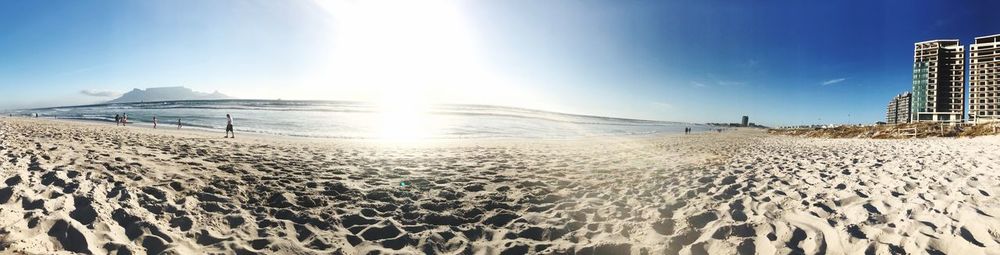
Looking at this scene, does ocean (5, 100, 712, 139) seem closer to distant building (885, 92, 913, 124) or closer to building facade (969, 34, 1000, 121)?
building facade (969, 34, 1000, 121)

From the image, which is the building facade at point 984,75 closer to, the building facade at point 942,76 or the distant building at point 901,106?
the building facade at point 942,76

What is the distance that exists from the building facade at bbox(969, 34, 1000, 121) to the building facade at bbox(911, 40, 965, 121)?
3.18 metres

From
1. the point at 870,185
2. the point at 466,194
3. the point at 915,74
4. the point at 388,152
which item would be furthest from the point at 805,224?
the point at 915,74

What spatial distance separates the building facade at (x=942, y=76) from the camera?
105625 millimetres

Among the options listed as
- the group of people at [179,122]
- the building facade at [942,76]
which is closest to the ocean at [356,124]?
the group of people at [179,122]

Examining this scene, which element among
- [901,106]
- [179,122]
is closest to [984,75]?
[901,106]

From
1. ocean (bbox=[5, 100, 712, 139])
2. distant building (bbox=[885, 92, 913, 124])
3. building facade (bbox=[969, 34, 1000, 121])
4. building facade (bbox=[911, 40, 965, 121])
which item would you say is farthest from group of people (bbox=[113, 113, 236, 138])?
distant building (bbox=[885, 92, 913, 124])

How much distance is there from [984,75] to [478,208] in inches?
6090

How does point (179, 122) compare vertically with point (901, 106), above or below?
below

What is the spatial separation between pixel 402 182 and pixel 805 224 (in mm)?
7052

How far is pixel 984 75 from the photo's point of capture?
324ft

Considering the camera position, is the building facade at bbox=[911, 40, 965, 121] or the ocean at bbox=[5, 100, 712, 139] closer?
the ocean at bbox=[5, 100, 712, 139]

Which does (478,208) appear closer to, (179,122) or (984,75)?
(179,122)

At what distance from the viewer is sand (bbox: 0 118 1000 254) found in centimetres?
457
